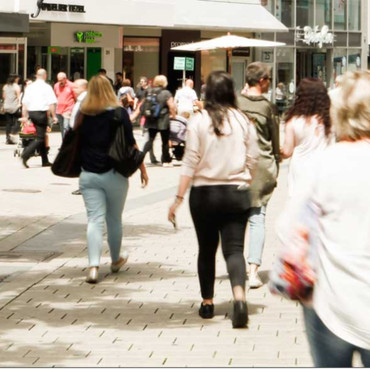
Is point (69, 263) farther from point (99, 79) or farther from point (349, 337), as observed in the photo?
point (349, 337)

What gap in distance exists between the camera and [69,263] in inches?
408

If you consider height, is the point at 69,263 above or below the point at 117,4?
below

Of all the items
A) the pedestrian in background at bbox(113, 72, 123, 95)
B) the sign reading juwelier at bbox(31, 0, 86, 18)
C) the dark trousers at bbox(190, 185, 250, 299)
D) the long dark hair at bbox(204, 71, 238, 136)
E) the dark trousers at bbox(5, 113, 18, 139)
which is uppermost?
the sign reading juwelier at bbox(31, 0, 86, 18)

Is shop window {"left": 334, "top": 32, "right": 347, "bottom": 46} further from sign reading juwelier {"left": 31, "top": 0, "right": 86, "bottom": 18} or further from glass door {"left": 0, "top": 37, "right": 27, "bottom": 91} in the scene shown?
glass door {"left": 0, "top": 37, "right": 27, "bottom": 91}

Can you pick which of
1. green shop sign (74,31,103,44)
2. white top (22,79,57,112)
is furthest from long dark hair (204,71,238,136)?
green shop sign (74,31,103,44)

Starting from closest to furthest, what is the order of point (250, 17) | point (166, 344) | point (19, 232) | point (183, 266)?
1. point (166, 344)
2. point (183, 266)
3. point (19, 232)
4. point (250, 17)

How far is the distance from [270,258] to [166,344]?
12.5 feet

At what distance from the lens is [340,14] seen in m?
56.1

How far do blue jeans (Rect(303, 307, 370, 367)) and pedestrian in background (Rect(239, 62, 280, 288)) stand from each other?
16.8 feet

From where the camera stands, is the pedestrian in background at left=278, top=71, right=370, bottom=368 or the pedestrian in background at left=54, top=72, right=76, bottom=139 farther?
the pedestrian in background at left=54, top=72, right=76, bottom=139

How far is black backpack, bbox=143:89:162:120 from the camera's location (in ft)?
71.2

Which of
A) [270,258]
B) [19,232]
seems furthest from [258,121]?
[19,232]

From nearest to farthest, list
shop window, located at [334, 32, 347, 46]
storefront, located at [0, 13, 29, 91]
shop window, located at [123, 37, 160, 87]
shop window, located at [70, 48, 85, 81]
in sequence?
storefront, located at [0, 13, 29, 91] < shop window, located at [70, 48, 85, 81] < shop window, located at [123, 37, 160, 87] < shop window, located at [334, 32, 347, 46]

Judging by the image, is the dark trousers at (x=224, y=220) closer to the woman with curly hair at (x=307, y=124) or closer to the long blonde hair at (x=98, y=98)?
the woman with curly hair at (x=307, y=124)
